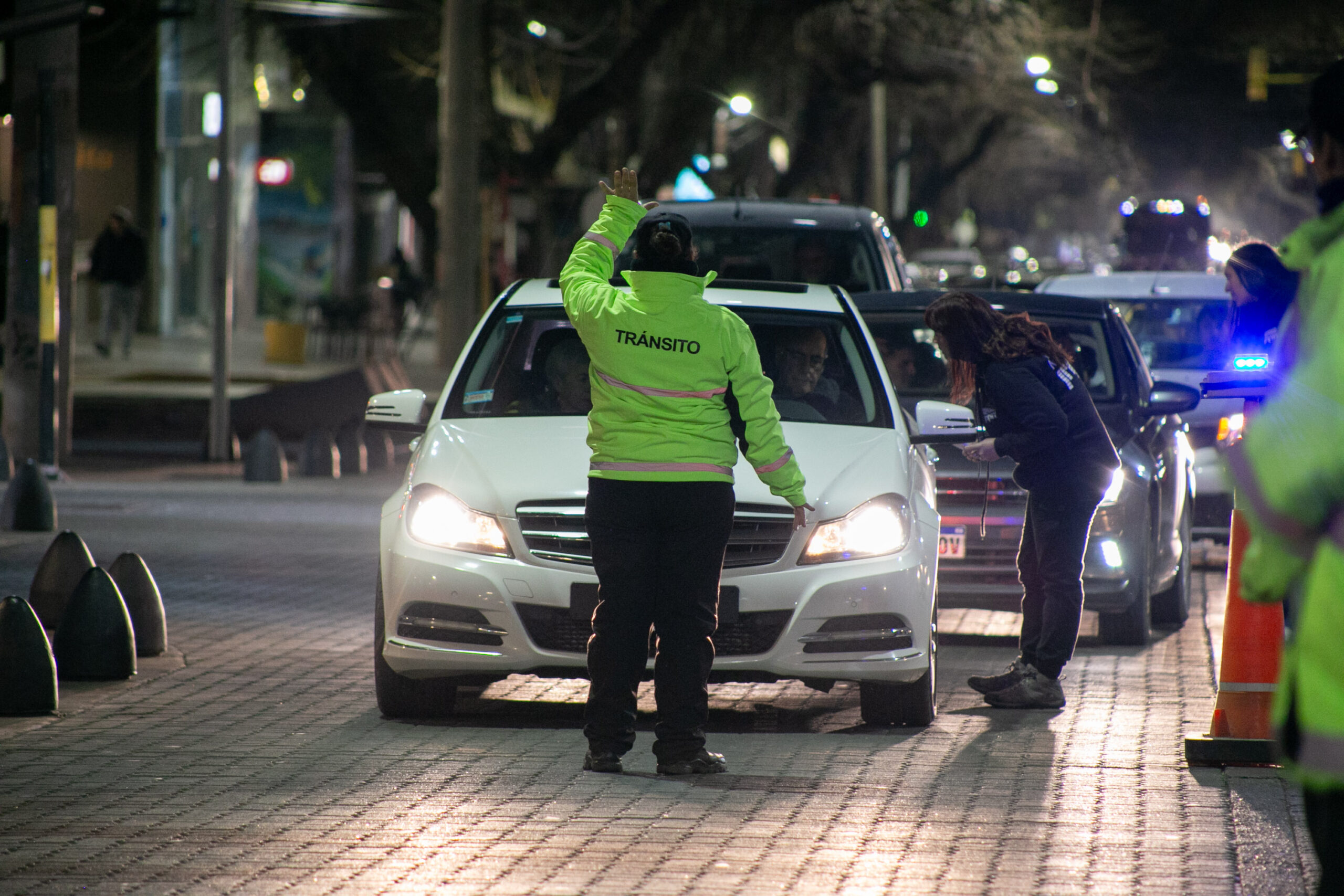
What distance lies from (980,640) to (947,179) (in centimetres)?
4916

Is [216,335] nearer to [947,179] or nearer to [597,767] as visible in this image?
[597,767]

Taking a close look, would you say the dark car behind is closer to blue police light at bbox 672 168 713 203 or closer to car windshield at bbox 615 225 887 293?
car windshield at bbox 615 225 887 293

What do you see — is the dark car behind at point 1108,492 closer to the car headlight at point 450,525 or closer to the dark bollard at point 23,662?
the car headlight at point 450,525

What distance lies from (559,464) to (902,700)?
152 centimetres

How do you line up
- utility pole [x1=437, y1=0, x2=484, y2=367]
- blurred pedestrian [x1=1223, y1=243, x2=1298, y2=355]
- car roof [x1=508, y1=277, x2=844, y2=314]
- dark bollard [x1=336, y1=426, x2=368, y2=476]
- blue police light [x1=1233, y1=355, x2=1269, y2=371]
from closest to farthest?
blue police light [x1=1233, y1=355, x2=1269, y2=371]
blurred pedestrian [x1=1223, y1=243, x2=1298, y2=355]
car roof [x1=508, y1=277, x2=844, y2=314]
dark bollard [x1=336, y1=426, x2=368, y2=476]
utility pole [x1=437, y1=0, x2=484, y2=367]

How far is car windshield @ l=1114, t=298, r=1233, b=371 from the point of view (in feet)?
44.9

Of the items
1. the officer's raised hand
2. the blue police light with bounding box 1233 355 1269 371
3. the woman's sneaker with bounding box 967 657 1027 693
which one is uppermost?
the officer's raised hand

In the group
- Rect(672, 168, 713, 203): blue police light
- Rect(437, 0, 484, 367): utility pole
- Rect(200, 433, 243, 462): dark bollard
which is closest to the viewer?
Rect(200, 433, 243, 462): dark bollard

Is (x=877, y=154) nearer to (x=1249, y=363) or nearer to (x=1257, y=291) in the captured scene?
(x=1257, y=291)

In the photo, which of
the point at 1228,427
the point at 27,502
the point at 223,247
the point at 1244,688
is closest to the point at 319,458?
the point at 223,247

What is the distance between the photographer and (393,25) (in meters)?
30.7

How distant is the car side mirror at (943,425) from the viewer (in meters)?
8.02

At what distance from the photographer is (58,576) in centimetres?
934

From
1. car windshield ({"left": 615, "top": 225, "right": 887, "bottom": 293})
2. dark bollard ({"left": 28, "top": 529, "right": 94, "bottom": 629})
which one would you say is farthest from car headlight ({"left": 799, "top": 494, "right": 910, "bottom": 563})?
car windshield ({"left": 615, "top": 225, "right": 887, "bottom": 293})
